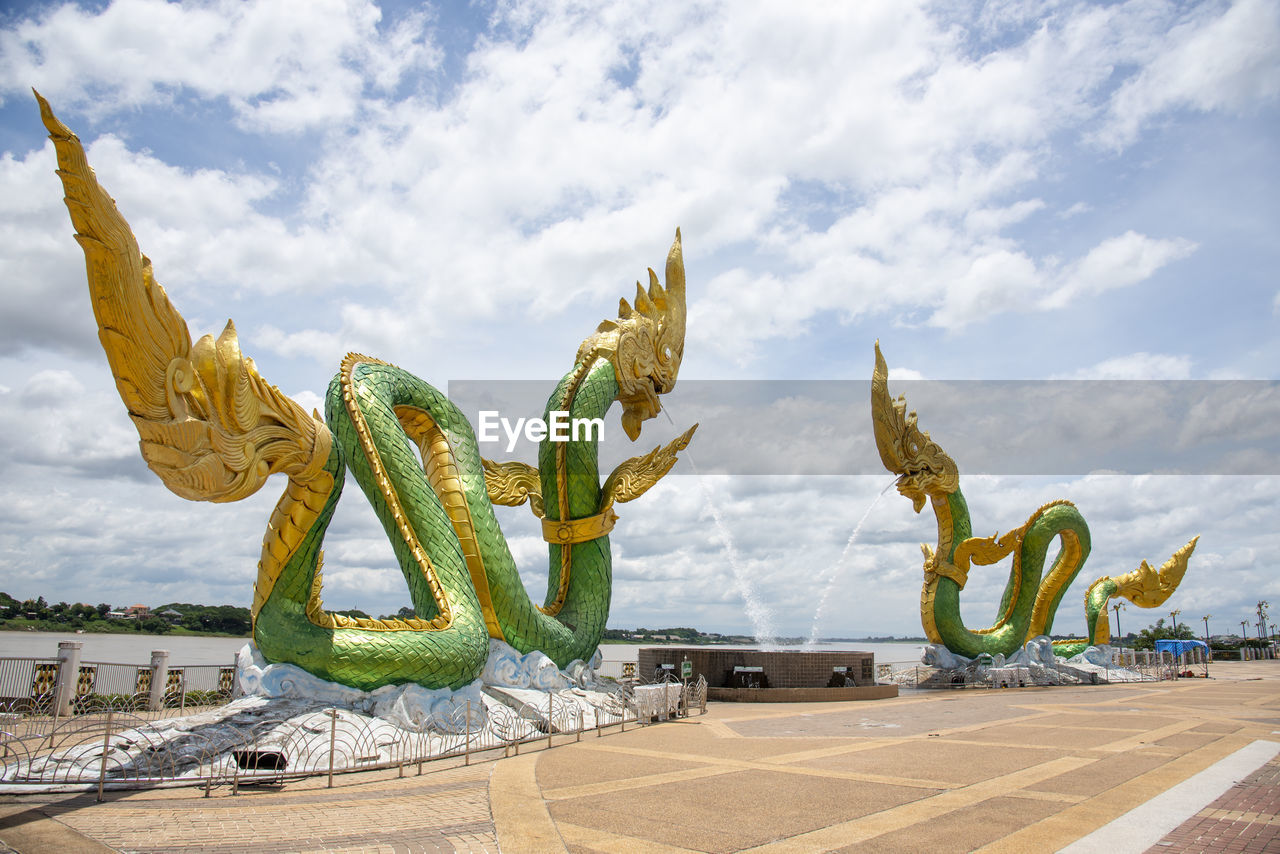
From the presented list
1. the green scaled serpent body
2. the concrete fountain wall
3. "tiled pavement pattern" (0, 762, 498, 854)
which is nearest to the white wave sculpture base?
the green scaled serpent body

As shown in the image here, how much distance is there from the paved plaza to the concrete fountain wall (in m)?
6.83

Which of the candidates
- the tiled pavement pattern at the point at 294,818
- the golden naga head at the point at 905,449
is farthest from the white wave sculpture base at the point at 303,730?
the golden naga head at the point at 905,449

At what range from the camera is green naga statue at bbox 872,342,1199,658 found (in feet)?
69.8

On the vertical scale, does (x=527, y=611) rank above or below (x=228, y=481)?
below

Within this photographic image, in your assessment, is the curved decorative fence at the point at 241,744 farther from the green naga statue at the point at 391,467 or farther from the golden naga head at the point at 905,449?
the golden naga head at the point at 905,449

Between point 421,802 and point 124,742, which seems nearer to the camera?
point 421,802

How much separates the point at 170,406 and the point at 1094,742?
1061cm

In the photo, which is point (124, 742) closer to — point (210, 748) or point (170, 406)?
point (210, 748)

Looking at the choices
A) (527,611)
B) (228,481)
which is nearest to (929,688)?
(527,611)

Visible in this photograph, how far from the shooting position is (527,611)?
38.6 feet

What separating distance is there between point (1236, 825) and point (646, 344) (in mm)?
11000

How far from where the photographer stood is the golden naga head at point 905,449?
21156 mm

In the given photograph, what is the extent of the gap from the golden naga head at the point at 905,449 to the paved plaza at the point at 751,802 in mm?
11144

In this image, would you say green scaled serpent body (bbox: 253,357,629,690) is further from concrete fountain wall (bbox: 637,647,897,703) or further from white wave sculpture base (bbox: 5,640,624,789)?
concrete fountain wall (bbox: 637,647,897,703)
